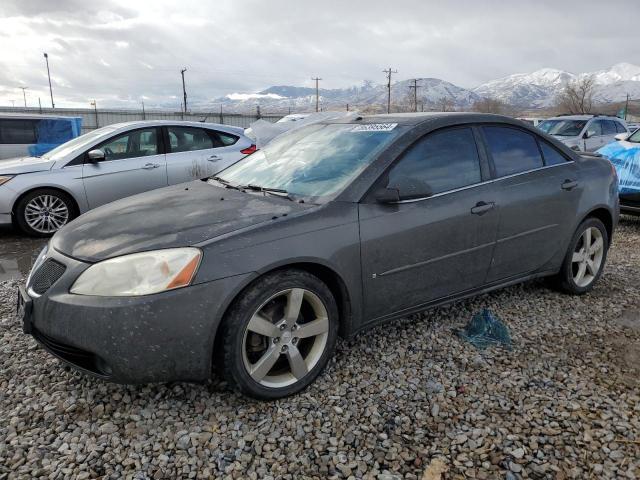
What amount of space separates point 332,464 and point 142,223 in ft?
5.27

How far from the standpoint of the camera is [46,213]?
6352 millimetres

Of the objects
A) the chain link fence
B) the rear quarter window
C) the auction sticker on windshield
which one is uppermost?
the chain link fence

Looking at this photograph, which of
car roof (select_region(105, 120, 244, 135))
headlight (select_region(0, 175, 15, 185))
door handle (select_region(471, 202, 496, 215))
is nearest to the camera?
door handle (select_region(471, 202, 496, 215))

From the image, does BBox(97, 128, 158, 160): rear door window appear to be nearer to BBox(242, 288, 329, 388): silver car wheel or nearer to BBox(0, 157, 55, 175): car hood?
BBox(0, 157, 55, 175): car hood

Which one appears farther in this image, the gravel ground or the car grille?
the car grille

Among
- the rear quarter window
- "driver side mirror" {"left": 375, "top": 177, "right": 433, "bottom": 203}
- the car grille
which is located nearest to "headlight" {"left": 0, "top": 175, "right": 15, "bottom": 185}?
the car grille

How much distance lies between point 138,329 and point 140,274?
0.26 metres

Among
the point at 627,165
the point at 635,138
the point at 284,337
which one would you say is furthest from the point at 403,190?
the point at 635,138

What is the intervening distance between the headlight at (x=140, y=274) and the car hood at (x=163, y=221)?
56 mm

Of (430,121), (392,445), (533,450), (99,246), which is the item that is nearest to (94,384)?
(99,246)

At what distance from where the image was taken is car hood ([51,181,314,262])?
97.0 inches

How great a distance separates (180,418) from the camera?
250cm

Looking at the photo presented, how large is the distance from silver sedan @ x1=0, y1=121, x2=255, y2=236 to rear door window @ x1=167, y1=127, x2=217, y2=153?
14mm

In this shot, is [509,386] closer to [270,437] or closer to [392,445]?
[392,445]
